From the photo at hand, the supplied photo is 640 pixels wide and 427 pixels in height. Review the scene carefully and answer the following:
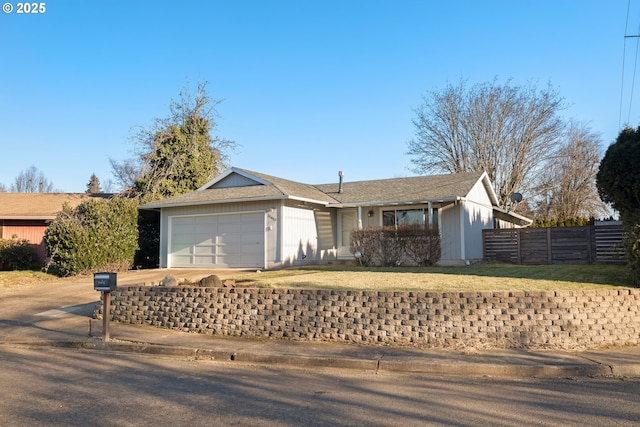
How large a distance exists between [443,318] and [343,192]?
14.7 m

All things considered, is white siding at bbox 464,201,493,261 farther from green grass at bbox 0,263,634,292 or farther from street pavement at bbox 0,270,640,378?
street pavement at bbox 0,270,640,378

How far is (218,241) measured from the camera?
19234mm

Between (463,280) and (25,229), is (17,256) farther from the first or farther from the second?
(463,280)

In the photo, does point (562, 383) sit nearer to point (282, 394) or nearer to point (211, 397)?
point (282, 394)

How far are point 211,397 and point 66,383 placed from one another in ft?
6.80

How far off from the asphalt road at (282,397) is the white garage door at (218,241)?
11.1 metres

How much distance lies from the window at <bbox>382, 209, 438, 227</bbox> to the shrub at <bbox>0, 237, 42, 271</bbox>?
584 inches

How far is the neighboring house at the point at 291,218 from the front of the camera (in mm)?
18281

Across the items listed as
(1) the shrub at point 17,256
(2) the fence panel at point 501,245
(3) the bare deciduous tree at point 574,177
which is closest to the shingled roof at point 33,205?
(1) the shrub at point 17,256

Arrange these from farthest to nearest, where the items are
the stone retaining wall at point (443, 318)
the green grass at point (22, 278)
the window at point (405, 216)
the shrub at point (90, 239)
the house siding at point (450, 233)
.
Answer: the window at point (405, 216) → the house siding at point (450, 233) → the shrub at point (90, 239) → the green grass at point (22, 278) → the stone retaining wall at point (443, 318)

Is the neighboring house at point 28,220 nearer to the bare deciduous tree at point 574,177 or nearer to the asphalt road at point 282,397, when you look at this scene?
the asphalt road at point 282,397

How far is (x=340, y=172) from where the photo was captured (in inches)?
893

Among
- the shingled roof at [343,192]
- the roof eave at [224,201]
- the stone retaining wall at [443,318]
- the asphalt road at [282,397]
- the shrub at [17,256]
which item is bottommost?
the asphalt road at [282,397]

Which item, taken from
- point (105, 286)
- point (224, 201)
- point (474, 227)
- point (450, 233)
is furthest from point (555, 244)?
point (105, 286)
